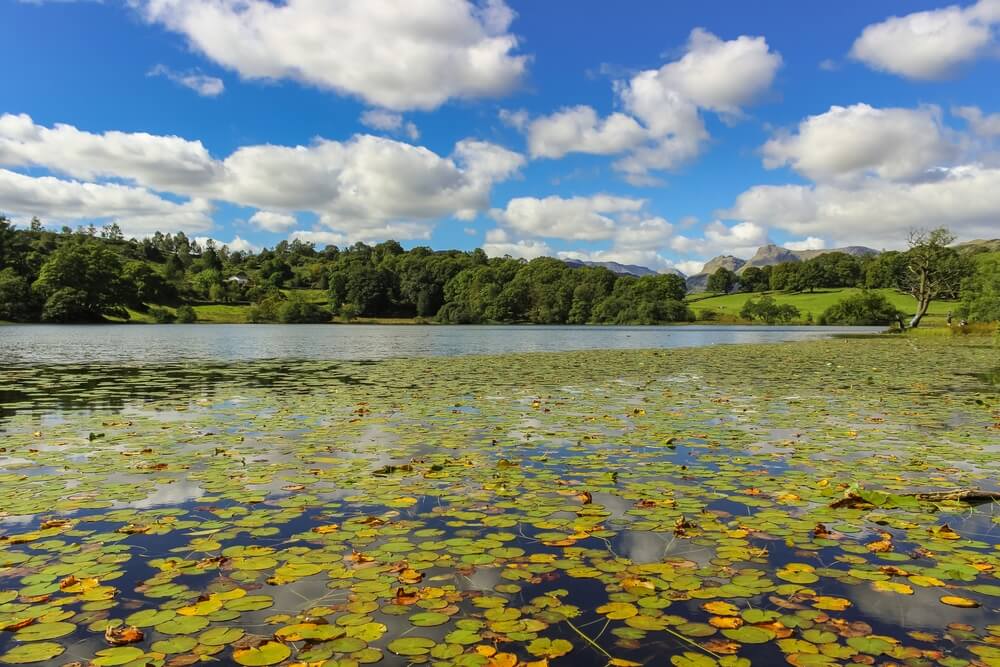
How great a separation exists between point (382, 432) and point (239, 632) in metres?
8.60

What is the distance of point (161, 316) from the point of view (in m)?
129

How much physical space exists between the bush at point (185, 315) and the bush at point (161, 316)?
5.75 feet

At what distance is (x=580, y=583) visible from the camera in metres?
5.49

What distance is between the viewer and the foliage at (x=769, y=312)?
147 meters

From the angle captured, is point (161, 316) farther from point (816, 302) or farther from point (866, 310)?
point (816, 302)

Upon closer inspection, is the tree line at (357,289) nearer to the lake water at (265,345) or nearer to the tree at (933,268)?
the lake water at (265,345)

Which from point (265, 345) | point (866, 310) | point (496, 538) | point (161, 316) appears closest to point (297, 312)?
point (161, 316)

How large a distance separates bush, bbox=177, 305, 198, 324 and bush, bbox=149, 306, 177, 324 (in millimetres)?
1751

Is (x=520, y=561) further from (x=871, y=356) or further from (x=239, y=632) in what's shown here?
(x=871, y=356)

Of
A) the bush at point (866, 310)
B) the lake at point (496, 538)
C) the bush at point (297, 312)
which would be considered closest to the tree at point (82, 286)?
the bush at point (297, 312)

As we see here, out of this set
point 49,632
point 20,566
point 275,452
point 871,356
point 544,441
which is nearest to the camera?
point 49,632

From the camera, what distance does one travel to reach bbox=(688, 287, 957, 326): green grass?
126500 mm

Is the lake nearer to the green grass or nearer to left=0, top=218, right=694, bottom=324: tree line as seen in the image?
the green grass

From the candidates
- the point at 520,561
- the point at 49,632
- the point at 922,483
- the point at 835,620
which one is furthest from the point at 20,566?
the point at 922,483
